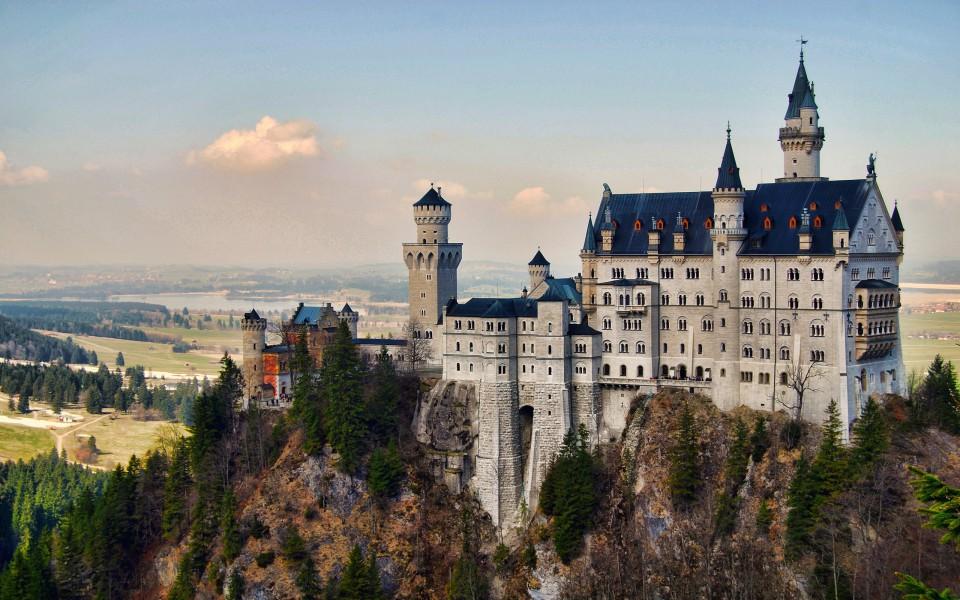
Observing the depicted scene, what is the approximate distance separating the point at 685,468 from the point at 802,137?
27.2 meters

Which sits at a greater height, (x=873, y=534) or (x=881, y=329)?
(x=881, y=329)

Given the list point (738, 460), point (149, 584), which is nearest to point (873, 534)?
point (738, 460)

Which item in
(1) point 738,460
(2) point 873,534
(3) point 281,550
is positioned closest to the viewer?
(2) point 873,534

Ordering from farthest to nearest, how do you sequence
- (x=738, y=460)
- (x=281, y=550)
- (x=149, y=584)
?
1. (x=149, y=584)
2. (x=281, y=550)
3. (x=738, y=460)

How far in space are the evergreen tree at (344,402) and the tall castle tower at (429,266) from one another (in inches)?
360

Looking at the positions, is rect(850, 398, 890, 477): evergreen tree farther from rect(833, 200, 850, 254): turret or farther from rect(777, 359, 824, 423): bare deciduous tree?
rect(833, 200, 850, 254): turret

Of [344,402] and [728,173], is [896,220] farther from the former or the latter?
[344,402]

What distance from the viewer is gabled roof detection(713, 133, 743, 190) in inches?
3433

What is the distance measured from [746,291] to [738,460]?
12652mm

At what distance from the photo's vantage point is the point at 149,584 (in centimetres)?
9769

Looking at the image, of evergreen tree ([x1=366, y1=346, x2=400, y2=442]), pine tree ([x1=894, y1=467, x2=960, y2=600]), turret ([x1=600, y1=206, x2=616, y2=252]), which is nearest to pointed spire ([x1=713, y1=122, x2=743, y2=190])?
turret ([x1=600, y1=206, x2=616, y2=252])

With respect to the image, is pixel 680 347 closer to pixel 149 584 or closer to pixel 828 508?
pixel 828 508

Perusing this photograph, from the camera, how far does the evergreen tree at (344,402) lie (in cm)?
9288

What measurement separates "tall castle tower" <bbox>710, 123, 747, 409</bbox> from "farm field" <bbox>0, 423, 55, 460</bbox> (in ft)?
352
